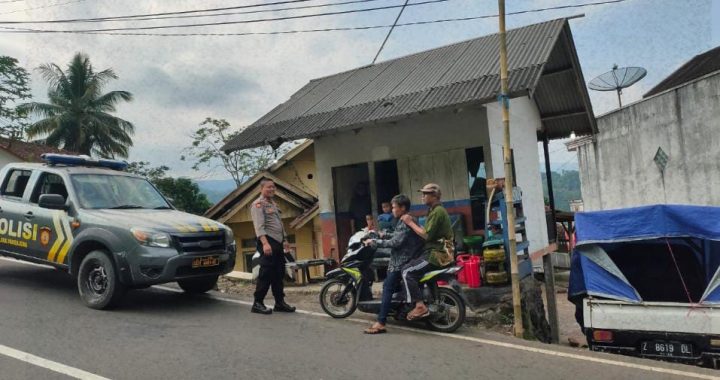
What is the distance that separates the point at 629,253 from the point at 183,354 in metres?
5.74

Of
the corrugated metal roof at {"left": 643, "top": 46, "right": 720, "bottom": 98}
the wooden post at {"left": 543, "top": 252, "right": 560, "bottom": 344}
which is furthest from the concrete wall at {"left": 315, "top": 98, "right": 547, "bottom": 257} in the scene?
the corrugated metal roof at {"left": 643, "top": 46, "right": 720, "bottom": 98}

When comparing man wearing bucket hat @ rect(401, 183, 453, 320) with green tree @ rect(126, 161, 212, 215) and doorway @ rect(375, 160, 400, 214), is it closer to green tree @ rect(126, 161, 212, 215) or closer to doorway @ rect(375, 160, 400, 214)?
doorway @ rect(375, 160, 400, 214)

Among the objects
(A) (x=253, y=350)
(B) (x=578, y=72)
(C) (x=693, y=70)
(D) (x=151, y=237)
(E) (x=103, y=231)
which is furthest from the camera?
(C) (x=693, y=70)

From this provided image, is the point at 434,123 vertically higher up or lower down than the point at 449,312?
higher up

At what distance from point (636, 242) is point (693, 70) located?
64.4ft

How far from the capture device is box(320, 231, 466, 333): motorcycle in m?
6.01

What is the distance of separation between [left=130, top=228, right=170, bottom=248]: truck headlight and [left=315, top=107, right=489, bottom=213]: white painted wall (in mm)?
5346

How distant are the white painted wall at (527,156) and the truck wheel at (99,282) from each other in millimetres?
6649

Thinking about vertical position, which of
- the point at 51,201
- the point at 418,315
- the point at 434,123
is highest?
the point at 434,123

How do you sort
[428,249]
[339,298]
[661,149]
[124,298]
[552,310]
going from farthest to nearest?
[661,149], [552,310], [124,298], [339,298], [428,249]

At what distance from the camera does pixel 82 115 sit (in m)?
29.2

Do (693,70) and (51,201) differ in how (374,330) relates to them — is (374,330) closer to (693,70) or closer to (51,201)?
(51,201)

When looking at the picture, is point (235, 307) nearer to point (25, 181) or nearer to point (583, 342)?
point (25, 181)

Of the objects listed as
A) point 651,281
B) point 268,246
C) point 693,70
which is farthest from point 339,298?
point 693,70
